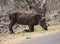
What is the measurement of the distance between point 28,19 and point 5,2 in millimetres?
6146

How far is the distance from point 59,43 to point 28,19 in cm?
698

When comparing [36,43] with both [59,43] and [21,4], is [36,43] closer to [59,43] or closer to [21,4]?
[59,43]

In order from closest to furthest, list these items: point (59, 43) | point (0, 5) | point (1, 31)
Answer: point (59, 43) < point (1, 31) < point (0, 5)

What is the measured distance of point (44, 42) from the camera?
10742mm

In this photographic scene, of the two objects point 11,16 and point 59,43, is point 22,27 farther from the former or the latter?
point 59,43

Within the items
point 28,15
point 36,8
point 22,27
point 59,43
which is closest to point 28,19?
point 28,15

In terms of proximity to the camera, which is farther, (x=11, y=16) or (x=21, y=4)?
(x=21, y=4)

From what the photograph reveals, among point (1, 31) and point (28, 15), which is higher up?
point (28, 15)

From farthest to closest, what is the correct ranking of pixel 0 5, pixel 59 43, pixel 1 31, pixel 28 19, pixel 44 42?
1. pixel 0 5
2. pixel 1 31
3. pixel 28 19
4. pixel 44 42
5. pixel 59 43

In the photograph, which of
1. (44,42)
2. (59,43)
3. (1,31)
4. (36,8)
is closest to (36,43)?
(44,42)

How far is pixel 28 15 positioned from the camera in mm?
16859

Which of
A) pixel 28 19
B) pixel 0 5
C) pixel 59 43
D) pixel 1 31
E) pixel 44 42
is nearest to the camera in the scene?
pixel 59 43

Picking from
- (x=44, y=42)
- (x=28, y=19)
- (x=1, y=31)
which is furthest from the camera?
(x=1, y=31)

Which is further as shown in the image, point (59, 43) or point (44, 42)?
point (44, 42)
